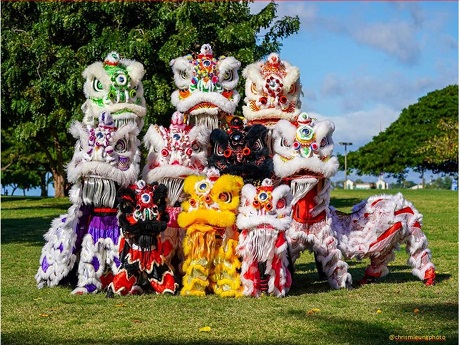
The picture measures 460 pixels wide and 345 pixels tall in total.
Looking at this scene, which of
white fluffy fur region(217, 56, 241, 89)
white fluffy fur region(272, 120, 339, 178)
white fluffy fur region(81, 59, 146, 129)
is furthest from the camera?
white fluffy fur region(217, 56, 241, 89)

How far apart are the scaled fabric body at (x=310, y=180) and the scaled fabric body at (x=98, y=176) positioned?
176 cm

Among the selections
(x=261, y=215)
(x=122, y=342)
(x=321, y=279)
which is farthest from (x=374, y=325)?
(x=321, y=279)

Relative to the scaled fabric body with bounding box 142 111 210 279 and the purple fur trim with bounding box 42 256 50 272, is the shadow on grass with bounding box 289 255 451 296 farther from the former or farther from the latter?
the purple fur trim with bounding box 42 256 50 272

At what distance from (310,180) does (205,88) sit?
1954 mm

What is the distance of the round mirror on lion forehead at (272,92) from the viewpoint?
1083 centimetres

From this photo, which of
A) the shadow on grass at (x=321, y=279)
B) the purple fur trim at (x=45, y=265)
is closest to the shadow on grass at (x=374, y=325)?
the shadow on grass at (x=321, y=279)

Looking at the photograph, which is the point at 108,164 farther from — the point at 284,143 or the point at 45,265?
the point at 284,143

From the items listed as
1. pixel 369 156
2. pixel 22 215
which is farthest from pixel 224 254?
pixel 369 156

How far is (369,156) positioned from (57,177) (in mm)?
20460

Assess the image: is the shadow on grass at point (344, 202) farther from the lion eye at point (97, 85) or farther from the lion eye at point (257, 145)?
the lion eye at point (97, 85)

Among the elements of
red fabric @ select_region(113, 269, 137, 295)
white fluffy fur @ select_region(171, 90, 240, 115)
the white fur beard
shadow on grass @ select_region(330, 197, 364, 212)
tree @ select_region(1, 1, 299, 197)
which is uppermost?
tree @ select_region(1, 1, 299, 197)

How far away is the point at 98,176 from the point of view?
967 cm

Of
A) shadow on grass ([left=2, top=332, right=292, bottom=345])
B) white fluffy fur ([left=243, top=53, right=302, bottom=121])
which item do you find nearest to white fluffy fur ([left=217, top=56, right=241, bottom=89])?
white fluffy fur ([left=243, top=53, right=302, bottom=121])

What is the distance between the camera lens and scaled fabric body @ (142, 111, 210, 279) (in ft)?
33.3
